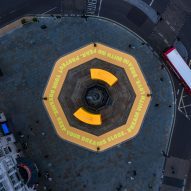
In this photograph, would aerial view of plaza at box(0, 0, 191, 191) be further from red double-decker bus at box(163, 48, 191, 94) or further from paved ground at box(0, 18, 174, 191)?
red double-decker bus at box(163, 48, 191, 94)

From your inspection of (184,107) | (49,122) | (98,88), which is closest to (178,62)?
(184,107)

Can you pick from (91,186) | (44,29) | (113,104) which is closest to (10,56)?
(44,29)

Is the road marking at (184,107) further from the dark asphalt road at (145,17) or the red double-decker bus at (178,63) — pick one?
the red double-decker bus at (178,63)

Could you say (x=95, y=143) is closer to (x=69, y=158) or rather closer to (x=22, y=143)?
(x=69, y=158)

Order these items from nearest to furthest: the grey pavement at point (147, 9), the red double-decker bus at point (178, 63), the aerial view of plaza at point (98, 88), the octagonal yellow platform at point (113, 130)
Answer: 1. the red double-decker bus at point (178, 63)
2. the aerial view of plaza at point (98, 88)
3. the octagonal yellow platform at point (113, 130)
4. the grey pavement at point (147, 9)

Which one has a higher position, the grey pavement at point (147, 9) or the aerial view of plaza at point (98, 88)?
the grey pavement at point (147, 9)

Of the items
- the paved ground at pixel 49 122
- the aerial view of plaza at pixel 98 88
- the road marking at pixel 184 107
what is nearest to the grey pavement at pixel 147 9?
the aerial view of plaza at pixel 98 88
